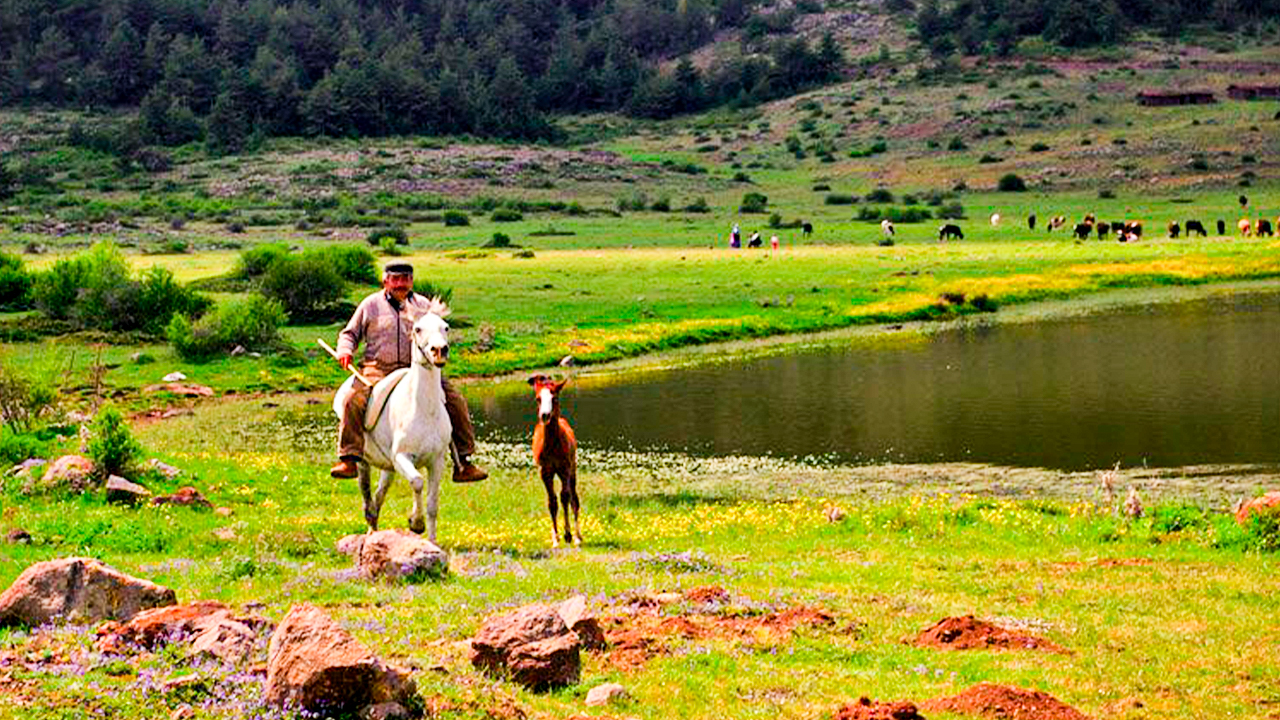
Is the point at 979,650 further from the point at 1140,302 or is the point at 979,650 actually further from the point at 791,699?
the point at 1140,302

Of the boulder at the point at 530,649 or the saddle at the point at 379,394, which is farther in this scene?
the saddle at the point at 379,394

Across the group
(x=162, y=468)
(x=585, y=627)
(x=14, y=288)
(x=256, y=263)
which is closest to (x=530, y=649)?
(x=585, y=627)

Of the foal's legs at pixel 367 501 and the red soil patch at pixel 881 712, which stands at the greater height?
the red soil patch at pixel 881 712

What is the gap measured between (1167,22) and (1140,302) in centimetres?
13785

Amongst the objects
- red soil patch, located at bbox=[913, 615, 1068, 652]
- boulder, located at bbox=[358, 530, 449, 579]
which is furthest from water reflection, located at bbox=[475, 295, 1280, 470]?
boulder, located at bbox=[358, 530, 449, 579]

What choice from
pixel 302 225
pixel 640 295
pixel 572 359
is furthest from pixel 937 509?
pixel 302 225

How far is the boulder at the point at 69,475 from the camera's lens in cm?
2612

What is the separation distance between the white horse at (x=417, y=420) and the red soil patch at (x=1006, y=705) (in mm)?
9237

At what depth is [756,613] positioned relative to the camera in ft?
52.9

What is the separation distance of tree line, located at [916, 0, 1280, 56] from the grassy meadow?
43.6m

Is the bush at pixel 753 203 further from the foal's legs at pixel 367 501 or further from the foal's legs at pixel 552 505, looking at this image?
the foal's legs at pixel 367 501

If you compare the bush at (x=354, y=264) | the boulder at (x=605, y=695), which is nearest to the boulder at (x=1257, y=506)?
the boulder at (x=605, y=695)

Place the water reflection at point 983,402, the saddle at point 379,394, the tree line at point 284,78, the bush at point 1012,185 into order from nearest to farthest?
the saddle at point 379,394
the water reflection at point 983,402
the bush at point 1012,185
the tree line at point 284,78

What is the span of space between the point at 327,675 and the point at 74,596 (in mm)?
4580
